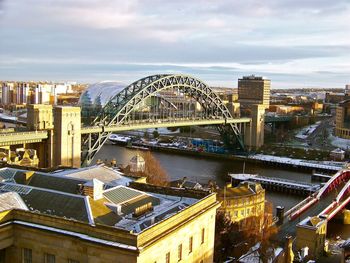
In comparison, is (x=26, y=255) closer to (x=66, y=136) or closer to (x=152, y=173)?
(x=152, y=173)

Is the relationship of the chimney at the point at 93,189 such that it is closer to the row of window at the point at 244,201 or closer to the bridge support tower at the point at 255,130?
the row of window at the point at 244,201

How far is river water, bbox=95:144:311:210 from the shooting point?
33.4 m

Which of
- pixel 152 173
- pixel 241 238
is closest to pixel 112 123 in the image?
pixel 152 173

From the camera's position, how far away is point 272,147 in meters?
55.3

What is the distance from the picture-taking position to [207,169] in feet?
137

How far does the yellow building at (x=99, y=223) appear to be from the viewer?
10.5 meters

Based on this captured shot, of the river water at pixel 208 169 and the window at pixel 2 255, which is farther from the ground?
the window at pixel 2 255

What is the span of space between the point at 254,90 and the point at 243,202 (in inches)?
→ 3379

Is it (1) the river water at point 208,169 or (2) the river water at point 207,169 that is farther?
(2) the river water at point 207,169

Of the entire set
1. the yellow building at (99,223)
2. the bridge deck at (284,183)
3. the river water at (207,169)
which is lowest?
the river water at (207,169)

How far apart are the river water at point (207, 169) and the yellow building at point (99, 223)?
18741 millimetres

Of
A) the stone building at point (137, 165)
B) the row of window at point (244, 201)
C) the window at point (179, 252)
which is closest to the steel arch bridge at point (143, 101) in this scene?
the stone building at point (137, 165)

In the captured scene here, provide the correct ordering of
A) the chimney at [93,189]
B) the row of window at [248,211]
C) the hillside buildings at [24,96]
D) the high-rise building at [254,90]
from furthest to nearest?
the high-rise building at [254,90], the hillside buildings at [24,96], the row of window at [248,211], the chimney at [93,189]

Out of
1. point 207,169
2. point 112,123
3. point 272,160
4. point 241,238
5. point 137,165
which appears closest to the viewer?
point 241,238
